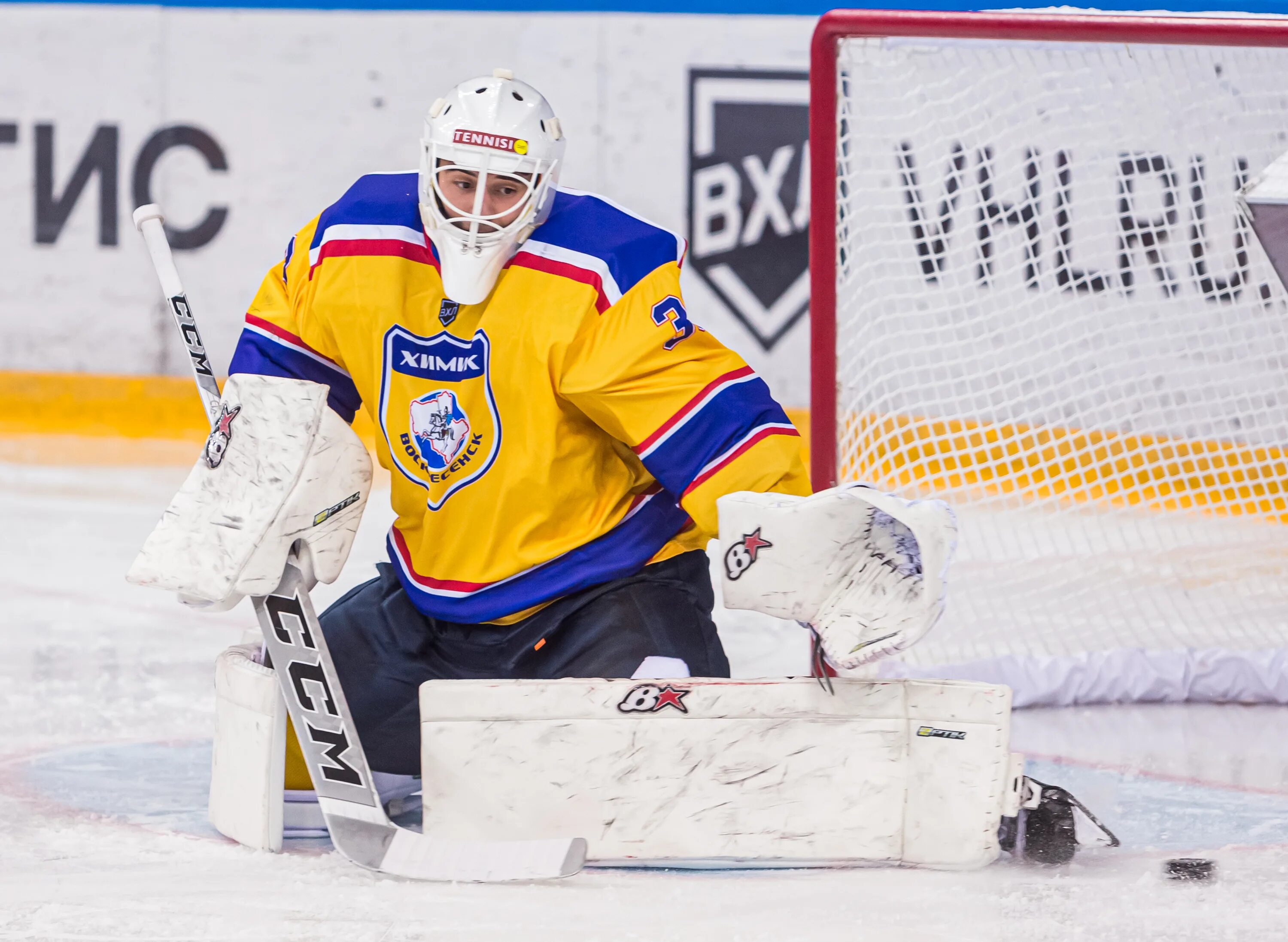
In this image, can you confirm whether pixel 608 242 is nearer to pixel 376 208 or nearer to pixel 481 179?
pixel 481 179

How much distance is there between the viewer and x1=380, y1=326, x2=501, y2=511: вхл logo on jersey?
84.4 inches

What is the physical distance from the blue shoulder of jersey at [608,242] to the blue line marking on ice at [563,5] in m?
2.67

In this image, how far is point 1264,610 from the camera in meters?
3.23

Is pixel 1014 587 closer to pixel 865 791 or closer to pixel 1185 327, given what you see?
pixel 1185 327

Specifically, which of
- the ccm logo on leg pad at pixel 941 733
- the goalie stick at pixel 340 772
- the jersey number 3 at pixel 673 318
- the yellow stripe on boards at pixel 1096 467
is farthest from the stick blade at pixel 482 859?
the yellow stripe on boards at pixel 1096 467

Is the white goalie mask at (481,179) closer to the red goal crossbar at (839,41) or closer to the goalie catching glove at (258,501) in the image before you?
the goalie catching glove at (258,501)

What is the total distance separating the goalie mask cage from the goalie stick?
966 mm

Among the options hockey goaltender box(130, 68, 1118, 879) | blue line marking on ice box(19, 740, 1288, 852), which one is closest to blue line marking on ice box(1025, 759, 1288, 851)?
blue line marking on ice box(19, 740, 1288, 852)

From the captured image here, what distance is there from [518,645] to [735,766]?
0.39m

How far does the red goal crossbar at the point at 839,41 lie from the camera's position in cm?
247

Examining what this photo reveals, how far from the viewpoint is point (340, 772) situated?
2.07 meters

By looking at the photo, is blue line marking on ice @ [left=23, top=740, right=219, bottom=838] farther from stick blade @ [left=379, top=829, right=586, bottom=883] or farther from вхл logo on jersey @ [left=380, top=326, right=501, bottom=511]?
вхл logo on jersey @ [left=380, top=326, right=501, bottom=511]

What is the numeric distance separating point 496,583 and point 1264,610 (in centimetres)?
175

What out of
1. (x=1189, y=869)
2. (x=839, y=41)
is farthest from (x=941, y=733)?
(x=839, y=41)
